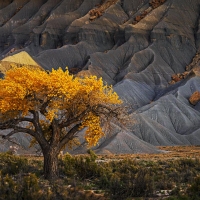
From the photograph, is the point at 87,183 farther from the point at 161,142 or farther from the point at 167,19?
the point at 167,19

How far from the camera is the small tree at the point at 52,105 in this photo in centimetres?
2275

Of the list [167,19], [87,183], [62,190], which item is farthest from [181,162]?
[167,19]

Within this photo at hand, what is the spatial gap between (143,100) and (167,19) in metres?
38.4

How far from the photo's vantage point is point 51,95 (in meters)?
23.2

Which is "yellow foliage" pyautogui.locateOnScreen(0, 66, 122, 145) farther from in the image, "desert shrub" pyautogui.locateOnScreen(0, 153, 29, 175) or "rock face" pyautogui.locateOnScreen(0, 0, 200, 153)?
"rock face" pyautogui.locateOnScreen(0, 0, 200, 153)

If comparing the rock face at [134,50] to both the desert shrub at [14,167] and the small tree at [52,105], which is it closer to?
the desert shrub at [14,167]

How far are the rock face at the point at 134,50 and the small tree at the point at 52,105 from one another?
31720 mm

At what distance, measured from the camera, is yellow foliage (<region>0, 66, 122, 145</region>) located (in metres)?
22.6

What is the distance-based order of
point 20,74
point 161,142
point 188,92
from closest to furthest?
1. point 20,74
2. point 161,142
3. point 188,92

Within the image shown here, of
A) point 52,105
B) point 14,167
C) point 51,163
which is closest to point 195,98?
point 52,105

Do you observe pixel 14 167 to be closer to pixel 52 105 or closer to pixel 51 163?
pixel 51 163

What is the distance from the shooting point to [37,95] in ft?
77.0

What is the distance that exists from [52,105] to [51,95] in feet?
3.36

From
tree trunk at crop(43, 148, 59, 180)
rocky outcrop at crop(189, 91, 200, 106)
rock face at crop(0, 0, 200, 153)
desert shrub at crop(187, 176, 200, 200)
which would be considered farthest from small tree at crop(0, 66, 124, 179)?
rocky outcrop at crop(189, 91, 200, 106)
